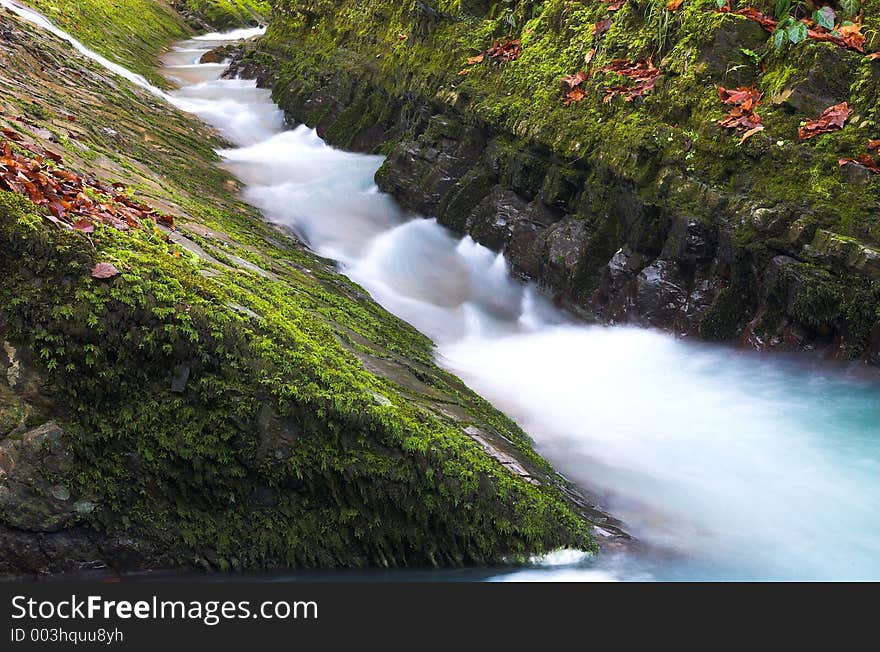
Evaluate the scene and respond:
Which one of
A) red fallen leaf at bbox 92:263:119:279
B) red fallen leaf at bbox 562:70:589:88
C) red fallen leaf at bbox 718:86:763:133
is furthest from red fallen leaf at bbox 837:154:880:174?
red fallen leaf at bbox 92:263:119:279

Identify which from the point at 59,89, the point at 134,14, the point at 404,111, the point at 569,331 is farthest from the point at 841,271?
the point at 134,14

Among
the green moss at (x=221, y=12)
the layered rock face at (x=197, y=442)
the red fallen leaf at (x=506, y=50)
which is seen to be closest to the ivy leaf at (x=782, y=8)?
the red fallen leaf at (x=506, y=50)

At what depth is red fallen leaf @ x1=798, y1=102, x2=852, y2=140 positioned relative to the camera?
9.23 metres

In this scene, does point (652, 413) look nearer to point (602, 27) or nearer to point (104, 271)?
point (104, 271)

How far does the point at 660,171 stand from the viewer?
1073cm

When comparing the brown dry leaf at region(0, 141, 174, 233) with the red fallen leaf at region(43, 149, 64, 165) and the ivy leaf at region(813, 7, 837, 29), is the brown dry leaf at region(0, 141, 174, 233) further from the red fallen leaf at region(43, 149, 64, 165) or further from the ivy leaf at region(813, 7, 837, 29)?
the ivy leaf at region(813, 7, 837, 29)

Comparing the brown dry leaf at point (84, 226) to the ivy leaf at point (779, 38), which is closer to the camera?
the brown dry leaf at point (84, 226)

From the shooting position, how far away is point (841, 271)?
8.61 meters

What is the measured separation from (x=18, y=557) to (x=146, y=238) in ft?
8.53

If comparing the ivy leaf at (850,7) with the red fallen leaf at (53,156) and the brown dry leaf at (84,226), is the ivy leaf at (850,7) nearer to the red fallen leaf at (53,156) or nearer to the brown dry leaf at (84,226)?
the brown dry leaf at (84,226)

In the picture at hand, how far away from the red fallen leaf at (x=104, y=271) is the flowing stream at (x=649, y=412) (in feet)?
10.3

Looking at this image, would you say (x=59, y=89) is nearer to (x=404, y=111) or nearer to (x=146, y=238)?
(x=404, y=111)

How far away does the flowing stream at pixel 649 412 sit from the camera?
597 cm

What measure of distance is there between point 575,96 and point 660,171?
2619mm
